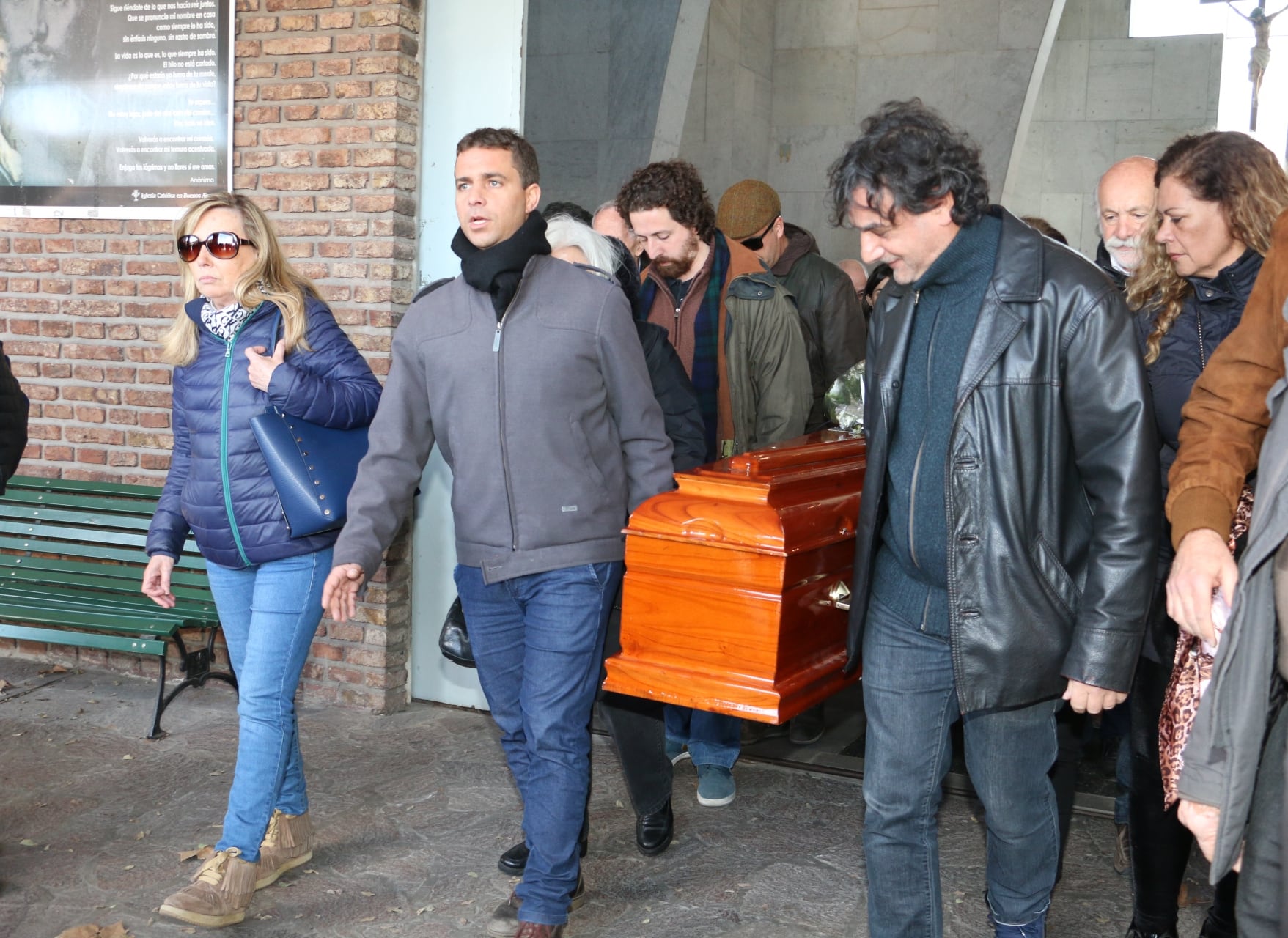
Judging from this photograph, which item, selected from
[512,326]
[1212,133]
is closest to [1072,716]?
[1212,133]

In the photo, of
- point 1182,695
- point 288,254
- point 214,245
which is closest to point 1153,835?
point 1182,695

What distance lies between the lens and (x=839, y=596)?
303 cm

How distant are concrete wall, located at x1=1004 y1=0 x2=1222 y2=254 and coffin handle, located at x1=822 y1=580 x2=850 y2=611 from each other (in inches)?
548

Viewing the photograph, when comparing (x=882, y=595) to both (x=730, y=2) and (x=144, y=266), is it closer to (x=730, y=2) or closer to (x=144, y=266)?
(x=144, y=266)

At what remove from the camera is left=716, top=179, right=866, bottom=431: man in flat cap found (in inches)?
203

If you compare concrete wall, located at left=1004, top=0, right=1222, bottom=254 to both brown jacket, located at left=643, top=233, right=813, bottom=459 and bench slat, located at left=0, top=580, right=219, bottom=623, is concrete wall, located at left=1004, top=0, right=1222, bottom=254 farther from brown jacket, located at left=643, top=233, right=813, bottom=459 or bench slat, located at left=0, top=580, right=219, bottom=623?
bench slat, located at left=0, top=580, right=219, bottom=623

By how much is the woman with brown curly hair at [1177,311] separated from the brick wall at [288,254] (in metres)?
2.92

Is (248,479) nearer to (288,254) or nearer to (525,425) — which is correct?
(525,425)

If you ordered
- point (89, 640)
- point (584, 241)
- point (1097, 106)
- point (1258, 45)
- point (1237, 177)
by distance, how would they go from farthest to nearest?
point (1097, 106)
point (1258, 45)
point (89, 640)
point (584, 241)
point (1237, 177)

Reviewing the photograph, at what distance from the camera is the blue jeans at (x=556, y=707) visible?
10.2 ft

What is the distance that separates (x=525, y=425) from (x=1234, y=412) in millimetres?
1578

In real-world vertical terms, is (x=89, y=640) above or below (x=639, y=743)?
below

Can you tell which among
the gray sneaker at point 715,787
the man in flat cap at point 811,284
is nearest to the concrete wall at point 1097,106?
the man in flat cap at point 811,284

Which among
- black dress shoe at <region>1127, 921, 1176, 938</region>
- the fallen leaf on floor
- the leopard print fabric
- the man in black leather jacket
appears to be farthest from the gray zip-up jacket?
black dress shoe at <region>1127, 921, 1176, 938</region>
